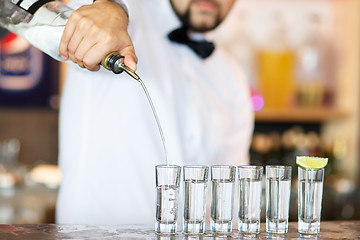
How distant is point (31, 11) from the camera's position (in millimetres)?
1250

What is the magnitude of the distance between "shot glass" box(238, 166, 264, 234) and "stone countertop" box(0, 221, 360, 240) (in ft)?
0.08

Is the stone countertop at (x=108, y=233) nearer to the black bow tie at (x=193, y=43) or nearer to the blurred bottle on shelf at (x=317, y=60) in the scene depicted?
the black bow tie at (x=193, y=43)

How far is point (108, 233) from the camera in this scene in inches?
42.3

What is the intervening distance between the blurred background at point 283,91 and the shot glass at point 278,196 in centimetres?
166

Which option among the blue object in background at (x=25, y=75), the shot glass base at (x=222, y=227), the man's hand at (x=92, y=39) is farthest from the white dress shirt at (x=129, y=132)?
the blue object in background at (x=25, y=75)

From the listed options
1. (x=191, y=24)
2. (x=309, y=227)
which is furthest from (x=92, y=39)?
(x=191, y=24)

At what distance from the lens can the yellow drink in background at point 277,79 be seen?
2.99 m

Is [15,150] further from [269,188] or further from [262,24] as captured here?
[269,188]

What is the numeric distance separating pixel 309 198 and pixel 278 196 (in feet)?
0.20

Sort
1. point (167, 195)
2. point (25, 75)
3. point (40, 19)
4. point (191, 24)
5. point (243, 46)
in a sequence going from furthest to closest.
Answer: point (25, 75) → point (243, 46) → point (191, 24) → point (40, 19) → point (167, 195)

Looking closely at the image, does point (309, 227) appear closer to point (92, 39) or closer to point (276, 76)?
point (92, 39)

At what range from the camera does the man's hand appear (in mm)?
1119

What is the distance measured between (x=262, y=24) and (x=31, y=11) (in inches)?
82.3

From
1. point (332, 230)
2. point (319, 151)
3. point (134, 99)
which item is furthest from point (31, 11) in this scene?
point (319, 151)
